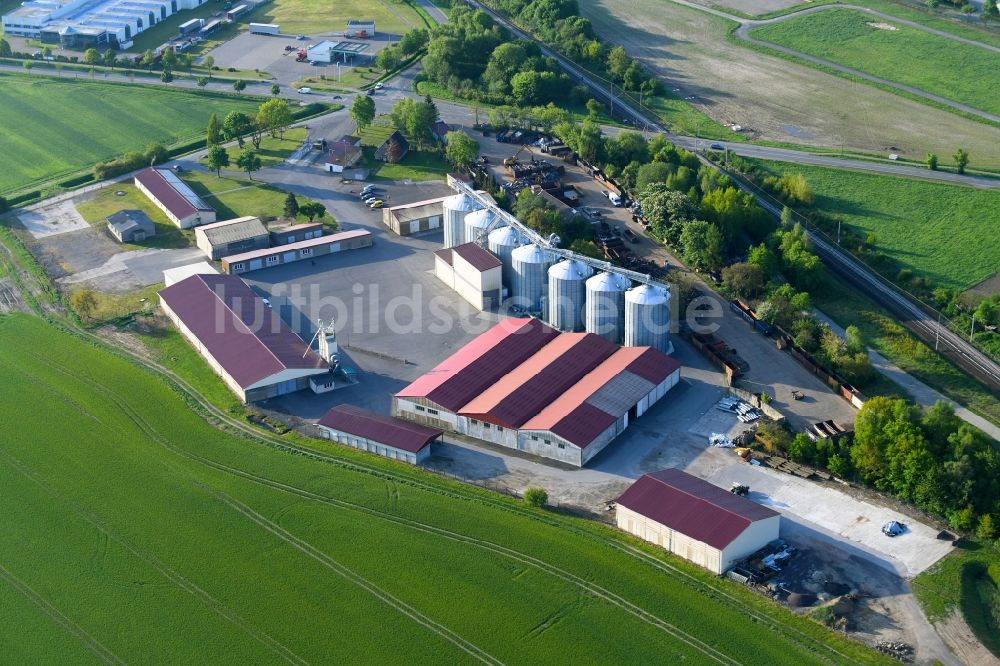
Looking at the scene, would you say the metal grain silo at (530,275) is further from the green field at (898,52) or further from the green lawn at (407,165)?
the green field at (898,52)

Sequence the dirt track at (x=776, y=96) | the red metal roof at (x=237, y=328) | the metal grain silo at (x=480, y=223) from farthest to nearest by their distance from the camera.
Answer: the dirt track at (x=776, y=96) < the metal grain silo at (x=480, y=223) < the red metal roof at (x=237, y=328)

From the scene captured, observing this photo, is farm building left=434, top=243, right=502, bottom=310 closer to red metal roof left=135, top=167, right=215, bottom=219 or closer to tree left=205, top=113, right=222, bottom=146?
red metal roof left=135, top=167, right=215, bottom=219

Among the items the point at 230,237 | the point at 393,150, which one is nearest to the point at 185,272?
→ the point at 230,237

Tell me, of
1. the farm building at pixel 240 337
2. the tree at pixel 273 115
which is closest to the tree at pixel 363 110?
the tree at pixel 273 115

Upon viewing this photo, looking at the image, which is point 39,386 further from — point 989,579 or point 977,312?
point 977,312

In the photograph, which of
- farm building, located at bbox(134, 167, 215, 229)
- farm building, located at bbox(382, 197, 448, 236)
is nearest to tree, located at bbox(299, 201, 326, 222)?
farm building, located at bbox(382, 197, 448, 236)

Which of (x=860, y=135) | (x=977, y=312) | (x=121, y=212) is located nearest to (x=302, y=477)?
(x=121, y=212)

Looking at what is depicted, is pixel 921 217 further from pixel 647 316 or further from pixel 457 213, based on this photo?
pixel 457 213
